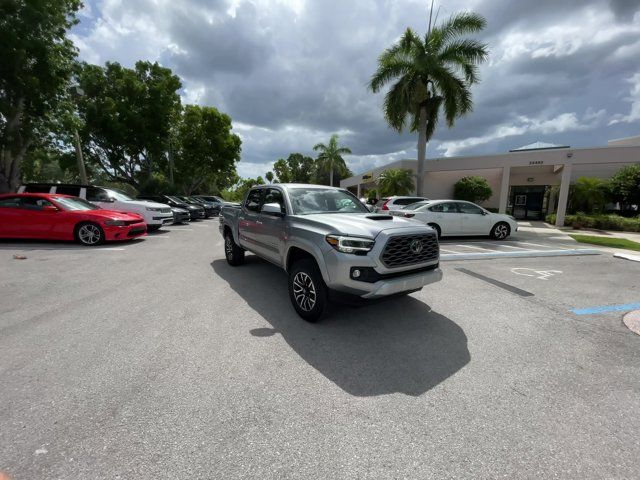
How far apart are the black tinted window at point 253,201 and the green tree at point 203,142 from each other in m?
25.8

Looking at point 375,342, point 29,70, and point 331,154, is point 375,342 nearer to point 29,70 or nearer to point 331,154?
point 29,70

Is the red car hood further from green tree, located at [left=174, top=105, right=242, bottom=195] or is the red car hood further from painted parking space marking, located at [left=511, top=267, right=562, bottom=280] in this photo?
green tree, located at [left=174, top=105, right=242, bottom=195]

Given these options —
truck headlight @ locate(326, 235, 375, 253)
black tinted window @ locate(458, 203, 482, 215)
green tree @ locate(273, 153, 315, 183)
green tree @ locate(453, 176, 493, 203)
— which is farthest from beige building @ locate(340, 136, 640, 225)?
green tree @ locate(273, 153, 315, 183)

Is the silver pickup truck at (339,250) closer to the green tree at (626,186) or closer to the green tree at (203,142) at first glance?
the green tree at (626,186)

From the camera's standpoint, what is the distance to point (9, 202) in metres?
8.37

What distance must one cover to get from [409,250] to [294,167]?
6792cm

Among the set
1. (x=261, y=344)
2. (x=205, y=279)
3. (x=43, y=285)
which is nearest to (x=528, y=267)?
(x=261, y=344)

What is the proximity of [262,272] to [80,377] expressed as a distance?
377 cm

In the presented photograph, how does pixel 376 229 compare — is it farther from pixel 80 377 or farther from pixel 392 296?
pixel 80 377

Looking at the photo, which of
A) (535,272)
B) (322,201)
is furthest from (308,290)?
(535,272)

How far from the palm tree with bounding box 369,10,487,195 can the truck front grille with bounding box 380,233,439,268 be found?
14530 millimetres

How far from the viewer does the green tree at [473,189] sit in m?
23.2

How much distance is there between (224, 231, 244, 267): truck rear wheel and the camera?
6.64 m

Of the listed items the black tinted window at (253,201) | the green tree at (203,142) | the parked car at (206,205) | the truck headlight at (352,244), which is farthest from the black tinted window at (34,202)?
the green tree at (203,142)
